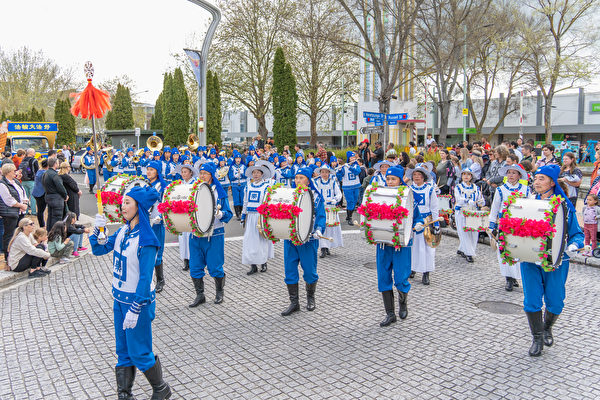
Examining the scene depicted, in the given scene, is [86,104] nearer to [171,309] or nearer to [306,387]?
[171,309]

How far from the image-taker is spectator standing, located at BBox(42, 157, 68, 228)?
1091 centimetres

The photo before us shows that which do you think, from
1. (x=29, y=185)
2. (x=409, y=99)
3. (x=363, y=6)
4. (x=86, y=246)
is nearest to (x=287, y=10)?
(x=409, y=99)

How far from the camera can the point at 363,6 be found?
19531 mm

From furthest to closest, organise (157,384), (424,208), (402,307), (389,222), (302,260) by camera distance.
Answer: (424,208)
(302,260)
(402,307)
(389,222)
(157,384)

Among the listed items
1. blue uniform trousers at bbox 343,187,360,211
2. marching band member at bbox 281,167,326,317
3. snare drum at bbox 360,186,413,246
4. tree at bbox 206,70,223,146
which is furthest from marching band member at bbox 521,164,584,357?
tree at bbox 206,70,223,146

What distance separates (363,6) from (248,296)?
1502 centimetres

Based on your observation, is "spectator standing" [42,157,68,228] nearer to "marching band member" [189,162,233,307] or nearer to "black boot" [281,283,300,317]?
"marching band member" [189,162,233,307]

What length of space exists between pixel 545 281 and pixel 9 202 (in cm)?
952

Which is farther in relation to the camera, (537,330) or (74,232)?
(74,232)

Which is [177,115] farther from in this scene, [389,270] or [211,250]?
[389,270]

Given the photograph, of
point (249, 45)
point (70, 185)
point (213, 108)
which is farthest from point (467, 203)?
point (249, 45)

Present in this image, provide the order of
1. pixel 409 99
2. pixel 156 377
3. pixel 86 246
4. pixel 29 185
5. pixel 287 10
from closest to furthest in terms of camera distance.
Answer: pixel 156 377 < pixel 86 246 < pixel 29 185 < pixel 287 10 < pixel 409 99

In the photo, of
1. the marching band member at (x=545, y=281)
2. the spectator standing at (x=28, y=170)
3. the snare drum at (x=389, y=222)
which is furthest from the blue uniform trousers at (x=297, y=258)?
the spectator standing at (x=28, y=170)

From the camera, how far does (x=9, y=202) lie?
9961 mm
